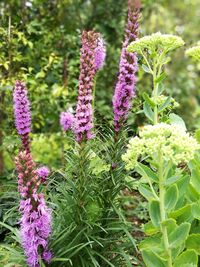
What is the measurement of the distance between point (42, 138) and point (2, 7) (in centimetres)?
145

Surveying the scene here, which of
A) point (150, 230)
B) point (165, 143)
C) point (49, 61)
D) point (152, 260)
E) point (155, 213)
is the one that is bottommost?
point (152, 260)

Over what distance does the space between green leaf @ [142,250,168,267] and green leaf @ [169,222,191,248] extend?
0.11 meters

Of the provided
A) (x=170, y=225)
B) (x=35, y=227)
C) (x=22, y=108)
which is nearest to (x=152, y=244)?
(x=170, y=225)

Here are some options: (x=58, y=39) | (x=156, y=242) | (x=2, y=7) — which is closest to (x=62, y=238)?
(x=156, y=242)

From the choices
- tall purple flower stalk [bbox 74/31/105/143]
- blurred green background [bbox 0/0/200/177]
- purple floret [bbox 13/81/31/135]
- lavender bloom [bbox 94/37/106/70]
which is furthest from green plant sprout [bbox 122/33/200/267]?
blurred green background [bbox 0/0/200/177]

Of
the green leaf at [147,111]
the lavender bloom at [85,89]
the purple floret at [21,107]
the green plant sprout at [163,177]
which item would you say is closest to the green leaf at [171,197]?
the green plant sprout at [163,177]

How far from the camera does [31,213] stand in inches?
89.7

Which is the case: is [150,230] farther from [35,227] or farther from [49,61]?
[49,61]

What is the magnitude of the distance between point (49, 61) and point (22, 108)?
1538mm

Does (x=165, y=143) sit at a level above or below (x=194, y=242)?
above

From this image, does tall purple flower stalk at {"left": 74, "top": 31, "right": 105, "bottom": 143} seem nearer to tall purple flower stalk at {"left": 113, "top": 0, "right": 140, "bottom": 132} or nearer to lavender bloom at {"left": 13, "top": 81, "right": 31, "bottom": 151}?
tall purple flower stalk at {"left": 113, "top": 0, "right": 140, "bottom": 132}

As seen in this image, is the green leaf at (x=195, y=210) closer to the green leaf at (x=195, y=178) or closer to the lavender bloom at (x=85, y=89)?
the green leaf at (x=195, y=178)

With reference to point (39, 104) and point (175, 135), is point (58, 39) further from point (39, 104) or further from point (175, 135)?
point (175, 135)

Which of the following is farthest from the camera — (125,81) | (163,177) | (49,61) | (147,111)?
(49,61)
